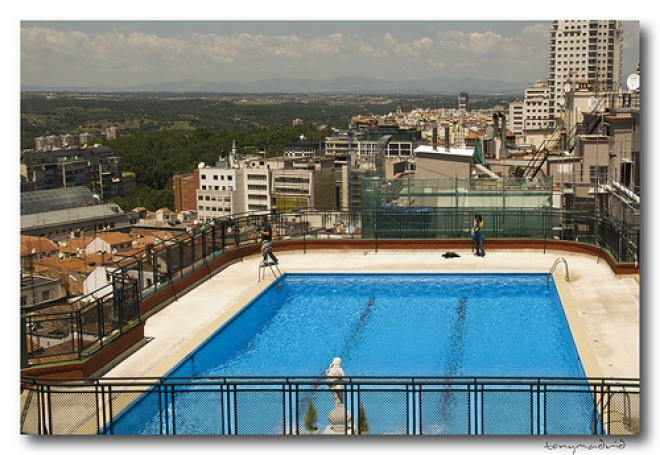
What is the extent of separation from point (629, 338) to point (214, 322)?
21.4 ft

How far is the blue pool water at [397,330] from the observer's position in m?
12.6

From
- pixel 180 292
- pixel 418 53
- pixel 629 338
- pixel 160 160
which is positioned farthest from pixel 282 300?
pixel 160 160

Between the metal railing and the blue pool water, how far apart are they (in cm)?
133

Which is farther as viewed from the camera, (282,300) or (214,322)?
(282,300)

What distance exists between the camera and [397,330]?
1488 cm

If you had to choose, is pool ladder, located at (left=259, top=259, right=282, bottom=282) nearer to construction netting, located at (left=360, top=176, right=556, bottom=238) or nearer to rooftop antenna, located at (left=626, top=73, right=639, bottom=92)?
construction netting, located at (left=360, top=176, right=556, bottom=238)

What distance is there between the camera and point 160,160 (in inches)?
5817

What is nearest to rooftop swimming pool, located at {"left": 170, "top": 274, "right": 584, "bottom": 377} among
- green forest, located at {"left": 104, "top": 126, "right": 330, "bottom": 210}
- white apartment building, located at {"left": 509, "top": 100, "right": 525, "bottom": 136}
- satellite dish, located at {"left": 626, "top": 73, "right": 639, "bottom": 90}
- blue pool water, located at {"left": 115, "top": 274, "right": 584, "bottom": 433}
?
blue pool water, located at {"left": 115, "top": 274, "right": 584, "bottom": 433}

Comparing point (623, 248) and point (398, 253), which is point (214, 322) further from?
point (623, 248)

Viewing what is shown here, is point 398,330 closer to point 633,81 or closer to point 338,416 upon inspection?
point 338,416

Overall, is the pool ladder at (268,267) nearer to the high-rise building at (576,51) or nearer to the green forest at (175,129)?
the green forest at (175,129)
